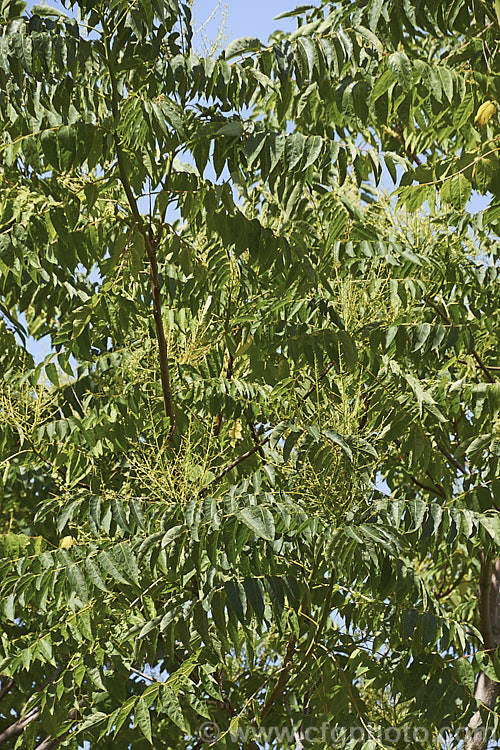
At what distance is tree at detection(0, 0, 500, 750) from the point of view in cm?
265

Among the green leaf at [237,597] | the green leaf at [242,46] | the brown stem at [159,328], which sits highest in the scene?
the green leaf at [242,46]

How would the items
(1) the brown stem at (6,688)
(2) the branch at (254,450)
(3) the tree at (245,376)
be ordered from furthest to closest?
(1) the brown stem at (6,688), (2) the branch at (254,450), (3) the tree at (245,376)

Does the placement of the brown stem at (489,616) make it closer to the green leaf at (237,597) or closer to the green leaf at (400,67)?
the green leaf at (237,597)

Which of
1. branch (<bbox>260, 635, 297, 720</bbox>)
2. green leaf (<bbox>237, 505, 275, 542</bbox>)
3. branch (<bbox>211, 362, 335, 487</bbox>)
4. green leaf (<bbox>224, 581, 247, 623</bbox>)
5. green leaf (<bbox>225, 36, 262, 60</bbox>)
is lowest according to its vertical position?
branch (<bbox>260, 635, 297, 720</bbox>)

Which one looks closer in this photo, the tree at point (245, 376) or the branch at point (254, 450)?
the tree at point (245, 376)

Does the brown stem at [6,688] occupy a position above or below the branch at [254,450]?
below

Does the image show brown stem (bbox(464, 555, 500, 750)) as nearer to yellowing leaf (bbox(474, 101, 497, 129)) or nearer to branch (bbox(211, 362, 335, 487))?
branch (bbox(211, 362, 335, 487))

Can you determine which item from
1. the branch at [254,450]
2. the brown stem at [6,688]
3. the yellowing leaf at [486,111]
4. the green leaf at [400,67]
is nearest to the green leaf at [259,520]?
the branch at [254,450]

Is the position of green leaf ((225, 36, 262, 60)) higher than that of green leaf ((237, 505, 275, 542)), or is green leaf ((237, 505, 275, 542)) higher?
green leaf ((225, 36, 262, 60))

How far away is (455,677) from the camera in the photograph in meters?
3.03

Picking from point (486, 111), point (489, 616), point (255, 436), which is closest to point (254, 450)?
point (255, 436)

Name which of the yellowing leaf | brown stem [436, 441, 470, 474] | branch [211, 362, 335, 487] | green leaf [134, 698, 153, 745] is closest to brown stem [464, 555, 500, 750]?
brown stem [436, 441, 470, 474]

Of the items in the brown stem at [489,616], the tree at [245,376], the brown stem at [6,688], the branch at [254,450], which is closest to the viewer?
the tree at [245,376]

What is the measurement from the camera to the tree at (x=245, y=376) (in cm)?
265
